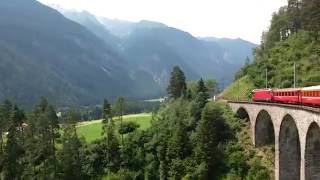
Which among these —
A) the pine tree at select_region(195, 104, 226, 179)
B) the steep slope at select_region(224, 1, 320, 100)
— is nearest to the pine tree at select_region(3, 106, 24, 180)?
the pine tree at select_region(195, 104, 226, 179)

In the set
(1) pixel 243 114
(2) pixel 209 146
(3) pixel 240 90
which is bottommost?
(2) pixel 209 146

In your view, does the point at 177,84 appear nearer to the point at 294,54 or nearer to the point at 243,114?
the point at 294,54

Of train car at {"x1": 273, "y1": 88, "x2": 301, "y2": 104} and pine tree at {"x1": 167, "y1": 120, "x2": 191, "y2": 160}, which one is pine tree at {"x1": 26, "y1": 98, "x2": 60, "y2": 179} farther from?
train car at {"x1": 273, "y1": 88, "x2": 301, "y2": 104}

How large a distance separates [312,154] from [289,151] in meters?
10.8

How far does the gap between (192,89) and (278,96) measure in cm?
3921

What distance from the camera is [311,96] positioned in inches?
1901

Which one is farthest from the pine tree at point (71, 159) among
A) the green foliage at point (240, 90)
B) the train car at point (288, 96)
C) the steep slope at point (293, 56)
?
the steep slope at point (293, 56)

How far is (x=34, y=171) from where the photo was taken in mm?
90625

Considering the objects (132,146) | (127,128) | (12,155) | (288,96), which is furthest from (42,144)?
(288,96)

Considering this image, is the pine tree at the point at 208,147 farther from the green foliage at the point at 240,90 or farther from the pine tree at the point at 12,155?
the pine tree at the point at 12,155

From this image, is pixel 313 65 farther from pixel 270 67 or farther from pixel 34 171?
pixel 34 171

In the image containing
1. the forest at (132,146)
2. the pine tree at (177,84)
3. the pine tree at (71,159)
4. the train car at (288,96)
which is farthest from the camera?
the pine tree at (177,84)

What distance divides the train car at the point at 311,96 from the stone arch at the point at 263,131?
1803 cm

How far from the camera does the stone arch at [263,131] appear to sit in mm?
70188
